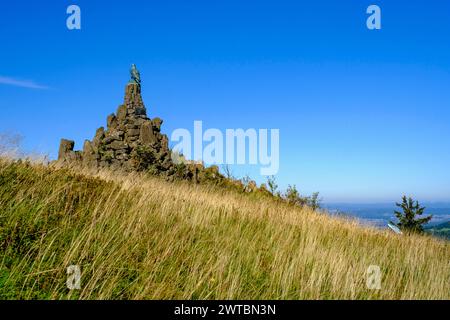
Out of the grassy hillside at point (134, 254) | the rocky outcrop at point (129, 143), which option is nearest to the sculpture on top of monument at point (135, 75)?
the rocky outcrop at point (129, 143)

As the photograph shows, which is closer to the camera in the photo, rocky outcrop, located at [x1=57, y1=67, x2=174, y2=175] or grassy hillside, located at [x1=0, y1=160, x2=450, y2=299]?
grassy hillside, located at [x1=0, y1=160, x2=450, y2=299]

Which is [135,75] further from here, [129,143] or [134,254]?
[134,254]

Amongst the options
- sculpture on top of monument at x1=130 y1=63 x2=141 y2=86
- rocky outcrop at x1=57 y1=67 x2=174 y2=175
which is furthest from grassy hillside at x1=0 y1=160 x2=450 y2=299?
sculpture on top of monument at x1=130 y1=63 x2=141 y2=86

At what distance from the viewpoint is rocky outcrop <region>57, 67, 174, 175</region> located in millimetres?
24531

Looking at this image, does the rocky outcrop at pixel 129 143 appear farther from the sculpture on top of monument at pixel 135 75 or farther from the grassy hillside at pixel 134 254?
the grassy hillside at pixel 134 254

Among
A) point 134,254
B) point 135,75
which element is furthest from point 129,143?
point 134,254

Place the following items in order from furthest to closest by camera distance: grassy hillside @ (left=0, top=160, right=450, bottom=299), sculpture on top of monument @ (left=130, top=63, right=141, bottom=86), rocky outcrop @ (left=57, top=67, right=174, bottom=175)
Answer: sculpture on top of monument @ (left=130, top=63, right=141, bottom=86)
rocky outcrop @ (left=57, top=67, right=174, bottom=175)
grassy hillside @ (left=0, top=160, right=450, bottom=299)

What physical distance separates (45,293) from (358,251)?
558 cm

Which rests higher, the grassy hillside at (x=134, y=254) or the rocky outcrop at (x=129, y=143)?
the rocky outcrop at (x=129, y=143)

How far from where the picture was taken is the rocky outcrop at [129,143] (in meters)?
24.5

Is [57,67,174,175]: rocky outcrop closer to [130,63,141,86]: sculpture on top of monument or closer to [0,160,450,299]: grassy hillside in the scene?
[130,63,141,86]: sculpture on top of monument

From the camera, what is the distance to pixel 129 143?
2658cm

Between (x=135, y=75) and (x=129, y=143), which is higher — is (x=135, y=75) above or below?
above

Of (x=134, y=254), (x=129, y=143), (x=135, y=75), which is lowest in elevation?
(x=134, y=254)
